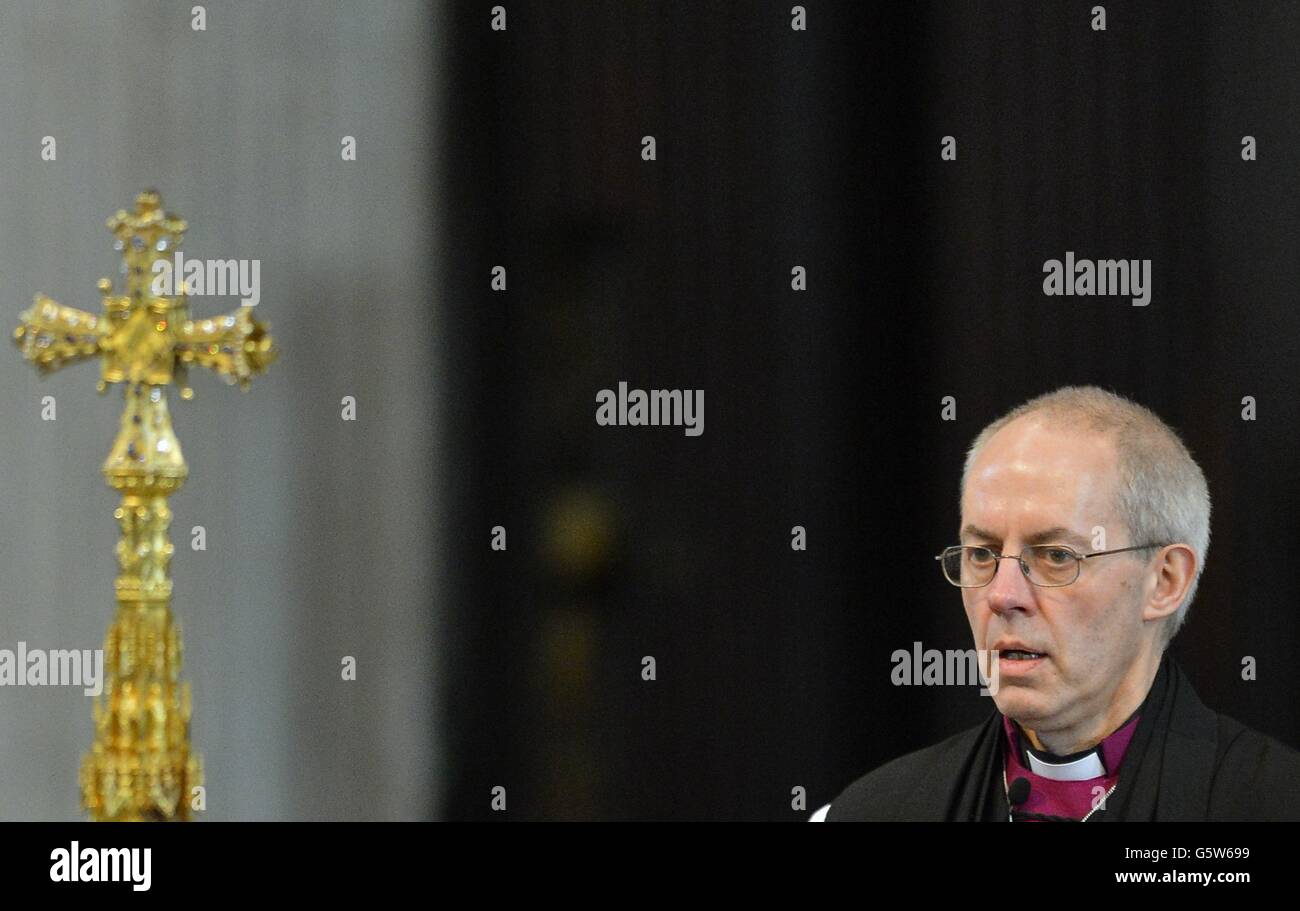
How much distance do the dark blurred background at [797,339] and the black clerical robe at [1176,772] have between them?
0.94 meters

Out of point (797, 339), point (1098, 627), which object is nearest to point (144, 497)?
point (797, 339)

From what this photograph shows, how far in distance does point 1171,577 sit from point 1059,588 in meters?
0.22

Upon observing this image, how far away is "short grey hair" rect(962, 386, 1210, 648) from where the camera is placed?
10.8 ft

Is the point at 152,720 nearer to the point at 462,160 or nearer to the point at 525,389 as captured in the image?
the point at 525,389

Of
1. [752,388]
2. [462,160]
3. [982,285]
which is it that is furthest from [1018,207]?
[462,160]

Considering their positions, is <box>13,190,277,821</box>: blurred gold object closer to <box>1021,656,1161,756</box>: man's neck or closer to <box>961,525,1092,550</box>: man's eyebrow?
<box>961,525,1092,550</box>: man's eyebrow

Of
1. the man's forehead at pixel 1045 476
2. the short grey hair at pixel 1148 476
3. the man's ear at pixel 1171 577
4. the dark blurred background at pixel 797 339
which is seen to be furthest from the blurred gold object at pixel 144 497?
the man's ear at pixel 1171 577

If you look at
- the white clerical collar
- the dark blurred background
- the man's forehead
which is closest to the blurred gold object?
the dark blurred background

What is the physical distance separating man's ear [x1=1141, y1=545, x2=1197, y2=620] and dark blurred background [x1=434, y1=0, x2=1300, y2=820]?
3.51 ft

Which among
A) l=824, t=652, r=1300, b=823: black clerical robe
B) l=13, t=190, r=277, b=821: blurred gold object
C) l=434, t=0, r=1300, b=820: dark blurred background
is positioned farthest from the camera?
l=434, t=0, r=1300, b=820: dark blurred background

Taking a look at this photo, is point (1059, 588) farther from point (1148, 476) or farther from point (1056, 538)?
point (1148, 476)

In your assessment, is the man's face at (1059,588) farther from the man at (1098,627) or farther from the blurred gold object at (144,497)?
the blurred gold object at (144,497)

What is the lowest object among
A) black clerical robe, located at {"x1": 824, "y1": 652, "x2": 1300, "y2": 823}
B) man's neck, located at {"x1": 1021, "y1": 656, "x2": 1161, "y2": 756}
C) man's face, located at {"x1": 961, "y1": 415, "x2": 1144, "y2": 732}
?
black clerical robe, located at {"x1": 824, "y1": 652, "x2": 1300, "y2": 823}

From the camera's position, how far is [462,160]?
4.48 m
